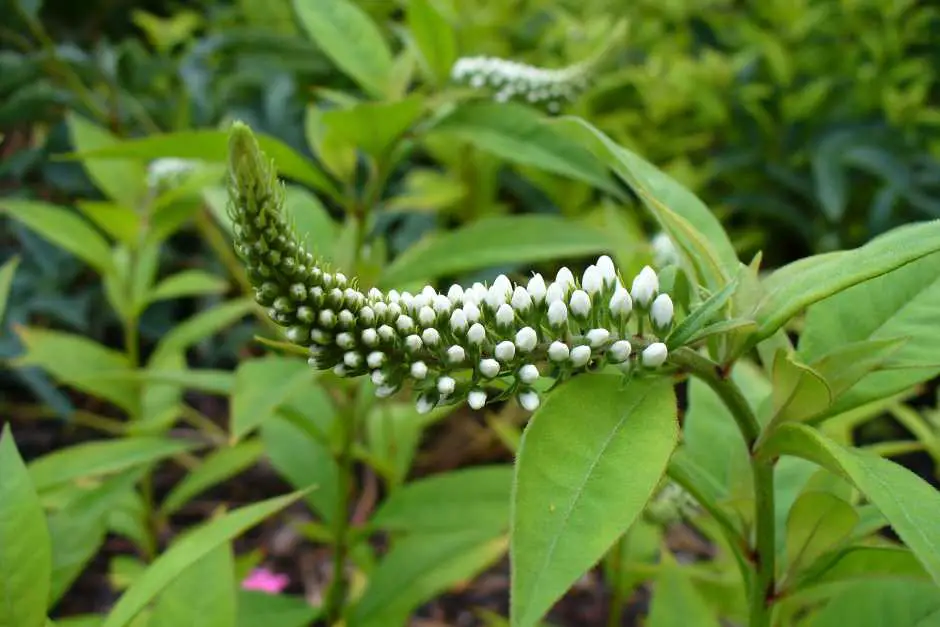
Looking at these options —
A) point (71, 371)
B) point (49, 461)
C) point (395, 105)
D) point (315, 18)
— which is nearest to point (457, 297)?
point (395, 105)

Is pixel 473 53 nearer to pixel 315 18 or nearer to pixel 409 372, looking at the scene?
pixel 315 18

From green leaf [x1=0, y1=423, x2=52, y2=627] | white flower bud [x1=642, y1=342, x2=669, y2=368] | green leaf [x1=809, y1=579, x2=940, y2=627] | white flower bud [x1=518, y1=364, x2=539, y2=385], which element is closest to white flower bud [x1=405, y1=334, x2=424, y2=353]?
white flower bud [x1=518, y1=364, x2=539, y2=385]

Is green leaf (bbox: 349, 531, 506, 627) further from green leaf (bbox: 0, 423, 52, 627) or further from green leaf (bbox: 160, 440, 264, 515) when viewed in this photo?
green leaf (bbox: 0, 423, 52, 627)


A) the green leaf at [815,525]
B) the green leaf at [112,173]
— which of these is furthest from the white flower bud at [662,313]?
the green leaf at [112,173]

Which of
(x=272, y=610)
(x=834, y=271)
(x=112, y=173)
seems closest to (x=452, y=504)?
(x=272, y=610)

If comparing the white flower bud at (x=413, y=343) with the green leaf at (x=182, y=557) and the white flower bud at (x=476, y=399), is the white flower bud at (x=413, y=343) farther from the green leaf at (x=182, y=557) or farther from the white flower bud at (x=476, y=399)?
the green leaf at (x=182, y=557)

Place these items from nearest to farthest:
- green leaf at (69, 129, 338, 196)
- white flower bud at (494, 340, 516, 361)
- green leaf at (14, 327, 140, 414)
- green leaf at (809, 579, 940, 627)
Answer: white flower bud at (494, 340, 516, 361) < green leaf at (809, 579, 940, 627) < green leaf at (69, 129, 338, 196) < green leaf at (14, 327, 140, 414)

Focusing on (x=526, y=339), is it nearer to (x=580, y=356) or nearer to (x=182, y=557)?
(x=580, y=356)
